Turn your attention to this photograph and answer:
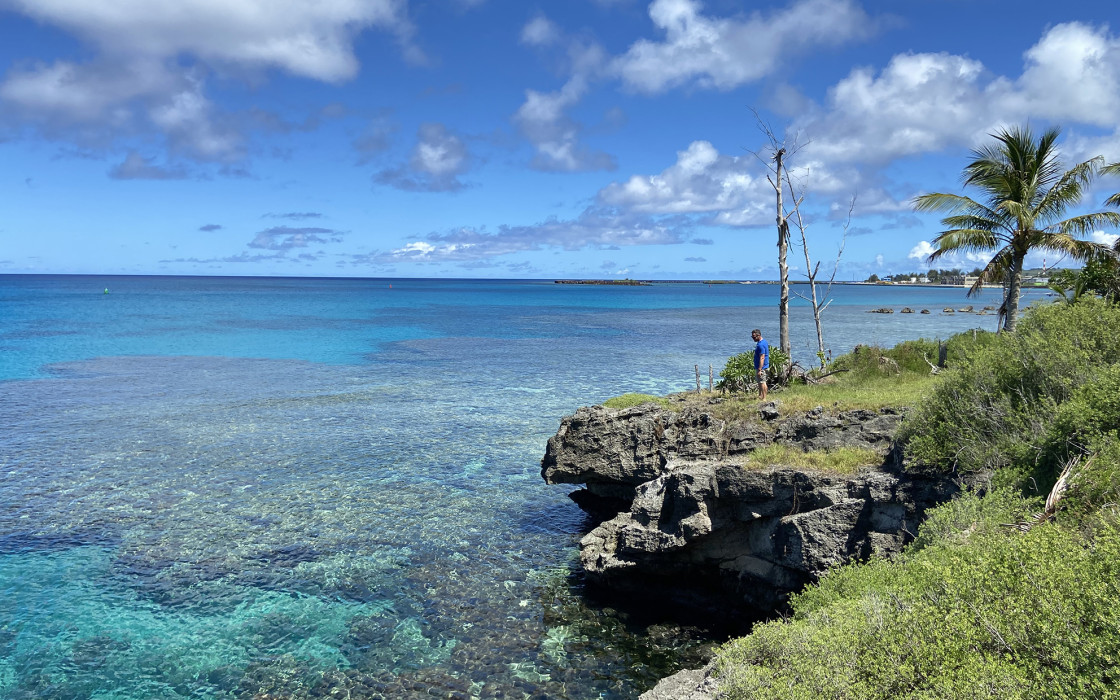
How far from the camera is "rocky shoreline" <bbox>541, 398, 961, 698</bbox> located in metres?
14.6

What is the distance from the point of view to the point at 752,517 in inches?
650

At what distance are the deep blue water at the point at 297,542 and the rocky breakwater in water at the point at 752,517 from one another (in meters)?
1.87

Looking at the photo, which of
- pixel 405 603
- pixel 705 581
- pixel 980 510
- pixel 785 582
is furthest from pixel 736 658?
pixel 405 603

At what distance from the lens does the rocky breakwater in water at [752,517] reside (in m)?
14.6

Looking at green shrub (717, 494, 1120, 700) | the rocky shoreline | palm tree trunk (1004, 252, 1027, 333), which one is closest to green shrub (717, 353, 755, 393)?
the rocky shoreline

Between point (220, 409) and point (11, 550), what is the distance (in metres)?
18.1

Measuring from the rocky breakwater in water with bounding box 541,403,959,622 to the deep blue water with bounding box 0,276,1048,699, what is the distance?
6.14 feet

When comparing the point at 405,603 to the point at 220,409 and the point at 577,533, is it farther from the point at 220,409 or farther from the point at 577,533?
the point at 220,409

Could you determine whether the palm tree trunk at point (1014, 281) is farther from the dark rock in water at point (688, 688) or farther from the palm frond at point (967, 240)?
the dark rock in water at point (688, 688)

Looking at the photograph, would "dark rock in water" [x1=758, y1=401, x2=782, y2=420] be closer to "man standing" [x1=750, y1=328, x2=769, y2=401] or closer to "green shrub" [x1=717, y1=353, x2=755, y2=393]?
"man standing" [x1=750, y1=328, x2=769, y2=401]

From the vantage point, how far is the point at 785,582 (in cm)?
1564

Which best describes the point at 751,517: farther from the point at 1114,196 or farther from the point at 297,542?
the point at 1114,196

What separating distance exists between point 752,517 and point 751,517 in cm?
3

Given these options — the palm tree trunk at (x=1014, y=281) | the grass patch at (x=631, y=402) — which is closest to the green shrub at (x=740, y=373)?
the grass patch at (x=631, y=402)
